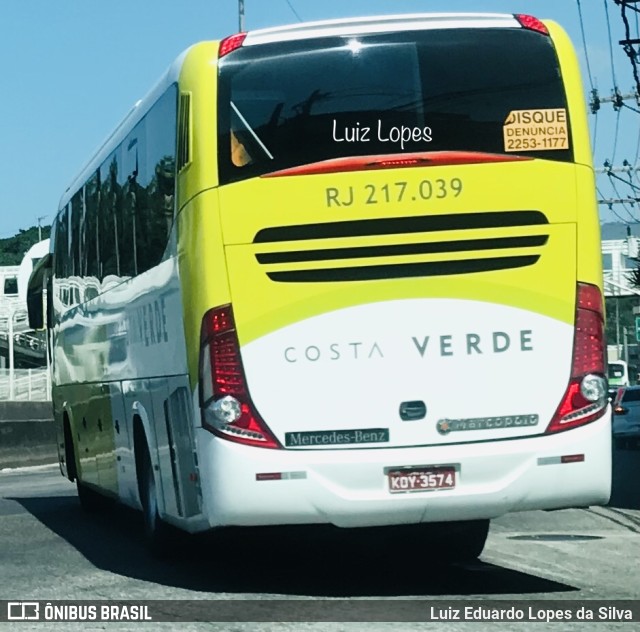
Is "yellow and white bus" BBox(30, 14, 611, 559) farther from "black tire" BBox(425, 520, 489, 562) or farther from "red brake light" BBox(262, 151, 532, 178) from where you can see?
"black tire" BBox(425, 520, 489, 562)

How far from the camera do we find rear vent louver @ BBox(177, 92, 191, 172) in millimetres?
10688

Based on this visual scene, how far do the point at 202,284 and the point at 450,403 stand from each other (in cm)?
169

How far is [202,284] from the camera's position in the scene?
34.3 ft

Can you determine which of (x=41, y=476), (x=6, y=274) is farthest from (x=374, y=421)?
(x=6, y=274)

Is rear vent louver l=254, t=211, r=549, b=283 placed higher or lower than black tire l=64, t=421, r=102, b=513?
higher

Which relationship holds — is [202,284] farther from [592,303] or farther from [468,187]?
[592,303]

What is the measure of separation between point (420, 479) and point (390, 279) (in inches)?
48.3

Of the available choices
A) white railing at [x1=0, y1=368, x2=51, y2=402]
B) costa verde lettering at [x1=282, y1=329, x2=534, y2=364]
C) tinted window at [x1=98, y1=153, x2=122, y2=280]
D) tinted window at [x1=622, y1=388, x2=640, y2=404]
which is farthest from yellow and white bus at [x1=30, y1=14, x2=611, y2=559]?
tinted window at [x1=622, y1=388, x2=640, y2=404]

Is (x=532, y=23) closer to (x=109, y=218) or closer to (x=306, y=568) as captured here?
(x=306, y=568)

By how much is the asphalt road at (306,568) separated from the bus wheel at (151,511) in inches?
4.3

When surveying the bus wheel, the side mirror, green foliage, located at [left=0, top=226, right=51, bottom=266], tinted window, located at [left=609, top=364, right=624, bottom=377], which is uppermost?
green foliage, located at [left=0, top=226, right=51, bottom=266]

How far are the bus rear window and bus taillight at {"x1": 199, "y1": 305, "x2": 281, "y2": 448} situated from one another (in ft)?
3.03

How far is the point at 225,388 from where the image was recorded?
1030cm

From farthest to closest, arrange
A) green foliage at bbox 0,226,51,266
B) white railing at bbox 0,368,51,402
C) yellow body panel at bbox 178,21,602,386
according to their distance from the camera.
Answer: green foliage at bbox 0,226,51,266 → white railing at bbox 0,368,51,402 → yellow body panel at bbox 178,21,602,386
